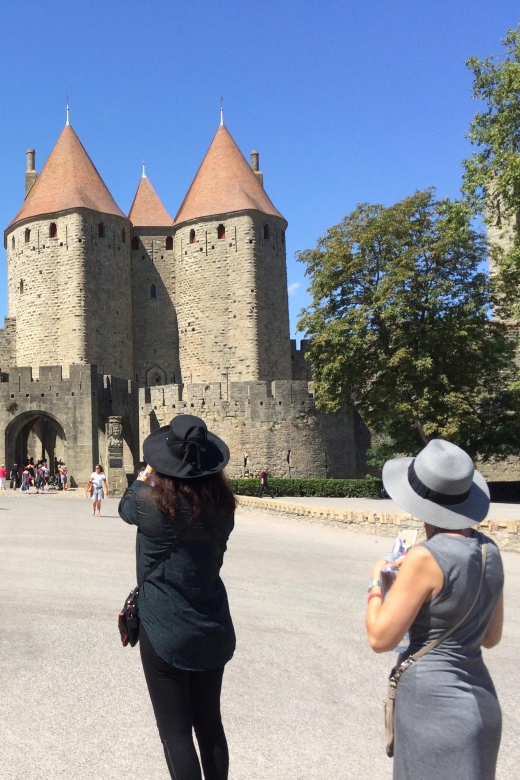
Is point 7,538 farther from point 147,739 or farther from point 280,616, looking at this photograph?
point 147,739

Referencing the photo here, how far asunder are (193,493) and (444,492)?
1.10 metres

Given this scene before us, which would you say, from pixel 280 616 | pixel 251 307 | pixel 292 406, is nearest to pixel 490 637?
pixel 280 616

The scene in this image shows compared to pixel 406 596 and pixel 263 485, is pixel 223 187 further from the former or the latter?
pixel 406 596

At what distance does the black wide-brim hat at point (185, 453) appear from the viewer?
3426 mm

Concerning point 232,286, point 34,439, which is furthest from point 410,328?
point 34,439

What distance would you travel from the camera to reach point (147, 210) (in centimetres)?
4262

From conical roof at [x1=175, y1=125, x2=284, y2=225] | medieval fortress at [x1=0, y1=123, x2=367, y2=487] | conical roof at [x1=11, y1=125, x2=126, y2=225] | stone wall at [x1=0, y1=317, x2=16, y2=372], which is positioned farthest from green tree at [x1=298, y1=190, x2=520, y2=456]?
stone wall at [x1=0, y1=317, x2=16, y2=372]

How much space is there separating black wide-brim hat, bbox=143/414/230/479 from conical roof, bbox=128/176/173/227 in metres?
38.9

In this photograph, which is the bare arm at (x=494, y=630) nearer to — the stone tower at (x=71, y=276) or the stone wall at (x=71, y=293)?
the stone wall at (x=71, y=293)

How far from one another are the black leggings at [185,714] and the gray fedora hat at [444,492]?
1.20 meters

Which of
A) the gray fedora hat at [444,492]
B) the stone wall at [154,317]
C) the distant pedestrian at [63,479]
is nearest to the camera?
the gray fedora hat at [444,492]

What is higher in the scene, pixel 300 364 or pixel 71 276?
pixel 71 276

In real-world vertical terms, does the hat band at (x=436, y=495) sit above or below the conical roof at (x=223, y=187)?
below

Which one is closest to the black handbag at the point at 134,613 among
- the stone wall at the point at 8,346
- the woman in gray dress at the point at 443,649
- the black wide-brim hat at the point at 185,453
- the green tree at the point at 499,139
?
the black wide-brim hat at the point at 185,453
